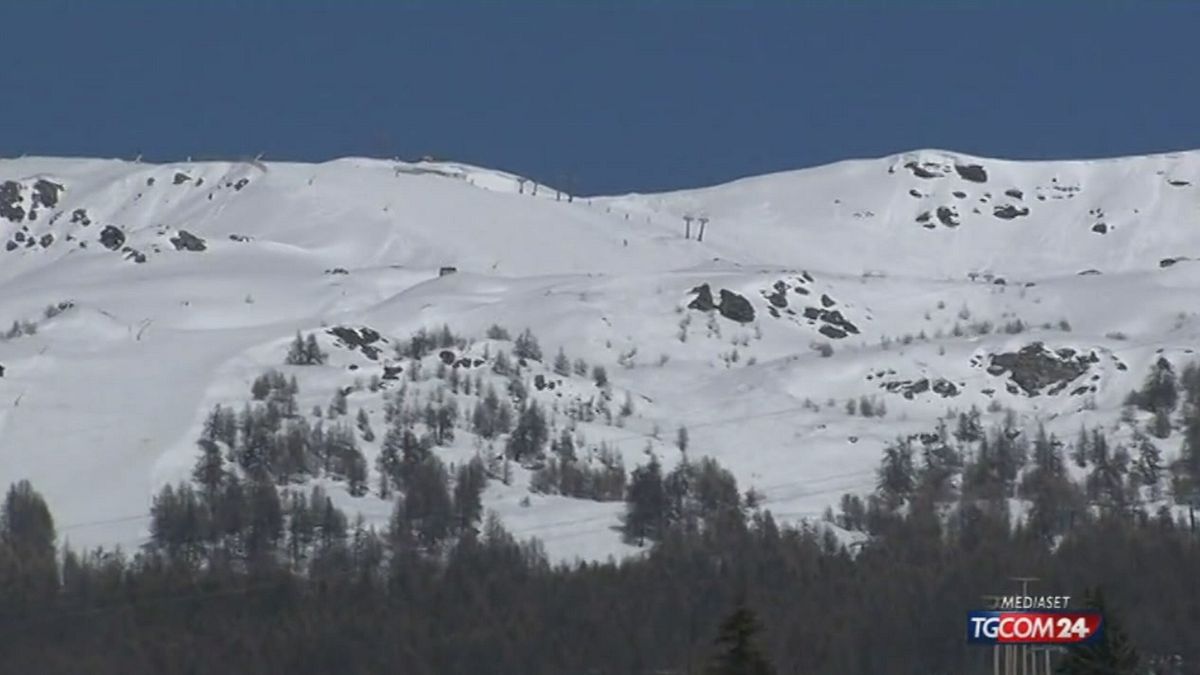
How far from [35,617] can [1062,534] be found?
60.1 meters

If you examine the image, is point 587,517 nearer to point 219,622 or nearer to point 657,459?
point 657,459

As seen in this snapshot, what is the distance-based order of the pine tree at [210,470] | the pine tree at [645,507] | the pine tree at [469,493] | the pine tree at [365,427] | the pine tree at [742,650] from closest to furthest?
the pine tree at [742,650]
the pine tree at [645,507]
the pine tree at [210,470]
the pine tree at [469,493]
the pine tree at [365,427]

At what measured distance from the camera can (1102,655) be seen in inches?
3408

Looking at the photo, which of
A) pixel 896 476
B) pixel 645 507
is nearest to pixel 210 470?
pixel 645 507

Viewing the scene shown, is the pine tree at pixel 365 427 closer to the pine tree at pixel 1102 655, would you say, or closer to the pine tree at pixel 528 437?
the pine tree at pixel 528 437

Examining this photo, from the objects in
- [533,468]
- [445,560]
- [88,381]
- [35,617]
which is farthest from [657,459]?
[35,617]

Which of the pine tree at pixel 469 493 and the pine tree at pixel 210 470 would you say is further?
the pine tree at pixel 469 493

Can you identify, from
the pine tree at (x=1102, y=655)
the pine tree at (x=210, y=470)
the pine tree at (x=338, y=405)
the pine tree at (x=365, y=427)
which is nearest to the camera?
the pine tree at (x=1102, y=655)

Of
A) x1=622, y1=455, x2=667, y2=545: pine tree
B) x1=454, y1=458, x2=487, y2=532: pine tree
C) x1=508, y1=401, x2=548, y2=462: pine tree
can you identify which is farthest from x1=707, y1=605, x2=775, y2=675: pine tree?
x1=508, y1=401, x2=548, y2=462: pine tree

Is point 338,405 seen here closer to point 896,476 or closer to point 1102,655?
point 896,476

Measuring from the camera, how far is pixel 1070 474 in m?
192

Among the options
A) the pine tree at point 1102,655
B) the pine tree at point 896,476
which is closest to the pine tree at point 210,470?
the pine tree at point 896,476

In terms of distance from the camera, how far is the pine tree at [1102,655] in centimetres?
8606

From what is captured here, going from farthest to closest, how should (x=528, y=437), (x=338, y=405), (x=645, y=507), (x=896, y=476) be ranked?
1. (x=338, y=405)
2. (x=528, y=437)
3. (x=896, y=476)
4. (x=645, y=507)
